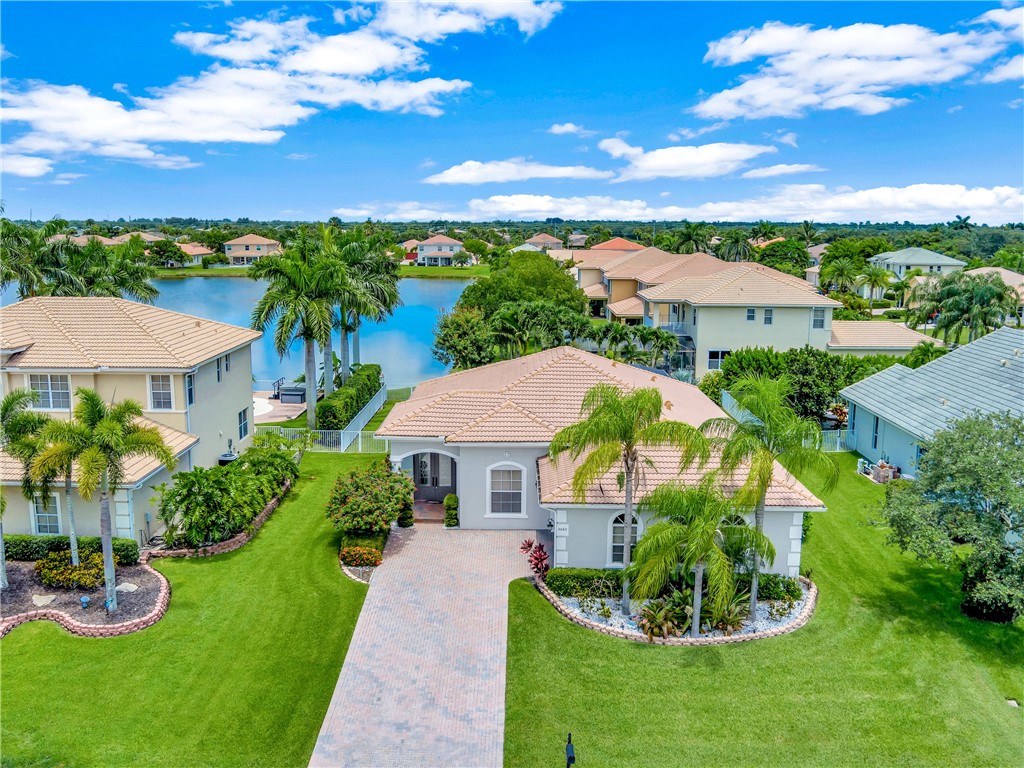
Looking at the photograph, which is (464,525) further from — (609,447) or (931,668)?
(931,668)

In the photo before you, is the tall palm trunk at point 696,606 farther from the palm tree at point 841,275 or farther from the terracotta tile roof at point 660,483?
the palm tree at point 841,275

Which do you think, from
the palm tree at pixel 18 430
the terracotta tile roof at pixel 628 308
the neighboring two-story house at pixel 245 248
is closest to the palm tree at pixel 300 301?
the palm tree at pixel 18 430

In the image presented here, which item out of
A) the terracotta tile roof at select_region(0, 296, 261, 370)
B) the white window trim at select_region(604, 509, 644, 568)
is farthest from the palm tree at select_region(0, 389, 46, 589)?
the white window trim at select_region(604, 509, 644, 568)

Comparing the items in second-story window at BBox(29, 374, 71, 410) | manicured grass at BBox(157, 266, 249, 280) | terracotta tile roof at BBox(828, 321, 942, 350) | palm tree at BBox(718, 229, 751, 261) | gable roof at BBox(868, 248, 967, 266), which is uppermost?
palm tree at BBox(718, 229, 751, 261)

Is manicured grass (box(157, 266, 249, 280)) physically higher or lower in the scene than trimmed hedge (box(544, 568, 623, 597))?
higher

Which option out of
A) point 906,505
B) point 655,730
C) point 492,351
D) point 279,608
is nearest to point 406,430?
point 279,608

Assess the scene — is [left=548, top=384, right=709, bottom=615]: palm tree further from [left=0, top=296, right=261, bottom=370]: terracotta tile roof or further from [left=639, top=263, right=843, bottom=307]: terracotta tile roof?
[left=639, top=263, right=843, bottom=307]: terracotta tile roof
